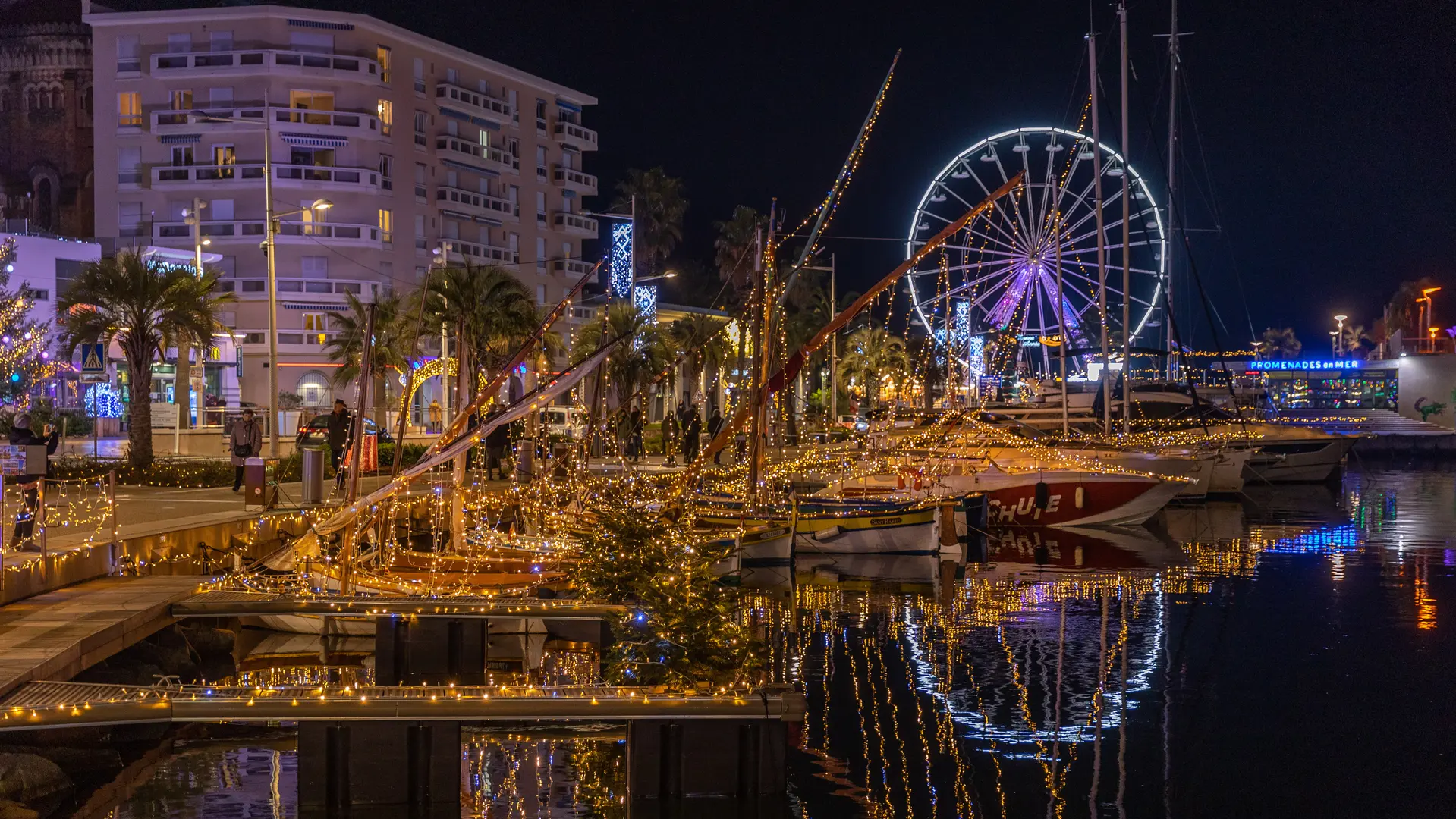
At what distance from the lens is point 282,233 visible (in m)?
75.8

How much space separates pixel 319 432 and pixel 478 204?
40.3 metres

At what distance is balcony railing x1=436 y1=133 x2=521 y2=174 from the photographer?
268ft

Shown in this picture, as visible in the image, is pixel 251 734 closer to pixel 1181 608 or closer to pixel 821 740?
pixel 821 740

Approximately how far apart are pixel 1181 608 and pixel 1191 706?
279 inches

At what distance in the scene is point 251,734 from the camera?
1370 cm

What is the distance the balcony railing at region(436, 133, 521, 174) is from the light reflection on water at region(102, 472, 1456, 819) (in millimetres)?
59247

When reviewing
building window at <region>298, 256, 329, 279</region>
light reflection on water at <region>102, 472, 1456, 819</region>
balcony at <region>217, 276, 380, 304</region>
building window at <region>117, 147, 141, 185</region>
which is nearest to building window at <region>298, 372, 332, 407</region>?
balcony at <region>217, 276, 380, 304</region>

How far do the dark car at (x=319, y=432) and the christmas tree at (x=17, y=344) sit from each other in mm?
7383

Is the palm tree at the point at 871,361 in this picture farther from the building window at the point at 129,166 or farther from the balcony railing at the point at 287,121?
the building window at the point at 129,166

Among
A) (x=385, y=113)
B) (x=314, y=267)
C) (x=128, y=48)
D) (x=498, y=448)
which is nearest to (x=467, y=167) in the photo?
(x=385, y=113)

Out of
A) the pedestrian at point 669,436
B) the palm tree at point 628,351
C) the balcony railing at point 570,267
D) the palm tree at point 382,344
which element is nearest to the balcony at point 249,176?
the palm tree at point 382,344

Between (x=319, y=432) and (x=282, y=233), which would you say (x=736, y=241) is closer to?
(x=282, y=233)

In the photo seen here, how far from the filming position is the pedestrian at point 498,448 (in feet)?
124

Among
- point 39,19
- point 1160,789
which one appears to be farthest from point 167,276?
point 39,19
